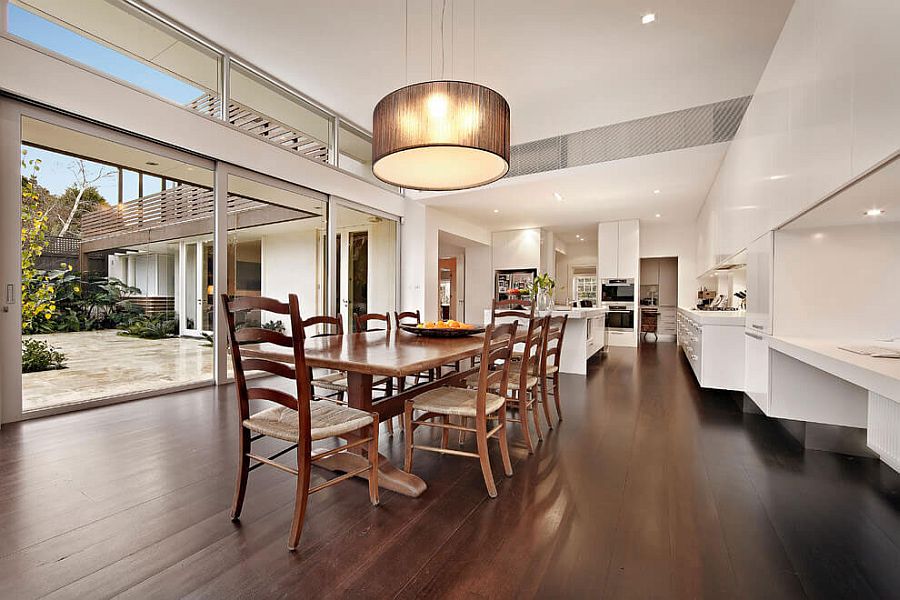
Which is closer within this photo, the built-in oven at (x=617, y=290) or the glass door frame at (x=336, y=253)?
the glass door frame at (x=336, y=253)

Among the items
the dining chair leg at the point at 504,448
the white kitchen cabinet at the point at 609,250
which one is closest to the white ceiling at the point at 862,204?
the dining chair leg at the point at 504,448

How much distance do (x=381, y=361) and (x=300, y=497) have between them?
60 cm

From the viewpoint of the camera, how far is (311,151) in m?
5.46

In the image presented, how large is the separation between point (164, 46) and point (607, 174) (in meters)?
5.07

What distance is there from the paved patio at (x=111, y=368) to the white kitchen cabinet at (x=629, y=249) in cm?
732

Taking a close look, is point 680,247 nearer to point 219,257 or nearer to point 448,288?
point 448,288

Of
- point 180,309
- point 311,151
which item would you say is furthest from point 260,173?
point 180,309

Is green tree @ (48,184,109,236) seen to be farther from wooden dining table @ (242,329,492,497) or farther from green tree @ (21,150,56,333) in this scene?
wooden dining table @ (242,329,492,497)

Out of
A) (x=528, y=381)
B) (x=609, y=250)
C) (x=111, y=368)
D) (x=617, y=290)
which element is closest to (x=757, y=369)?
(x=528, y=381)

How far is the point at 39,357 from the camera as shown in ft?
10.4

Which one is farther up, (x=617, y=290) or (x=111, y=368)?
(x=617, y=290)

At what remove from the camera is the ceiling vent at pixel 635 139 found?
4465 mm

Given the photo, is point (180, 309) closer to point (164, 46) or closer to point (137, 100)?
point (137, 100)

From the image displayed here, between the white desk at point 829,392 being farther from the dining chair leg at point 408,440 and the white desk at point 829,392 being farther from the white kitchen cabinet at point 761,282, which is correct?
the dining chair leg at point 408,440
